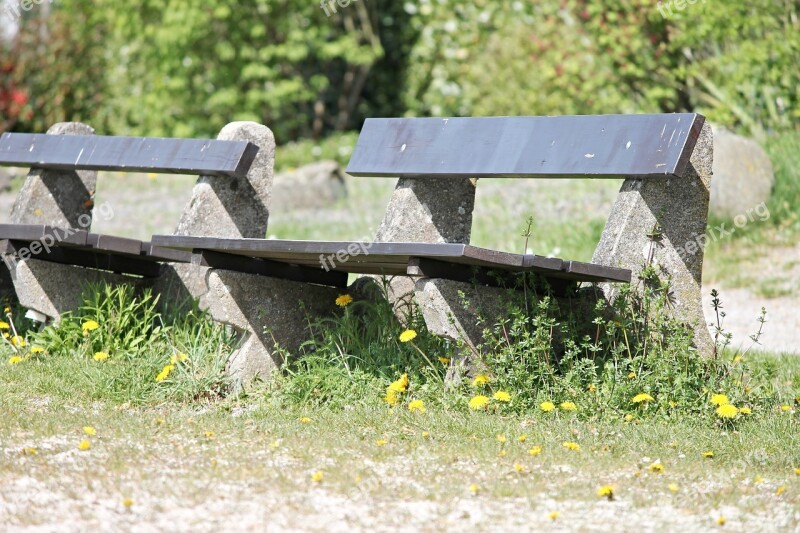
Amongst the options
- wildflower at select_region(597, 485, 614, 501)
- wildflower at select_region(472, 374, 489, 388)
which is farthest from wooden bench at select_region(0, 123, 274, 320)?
wildflower at select_region(597, 485, 614, 501)

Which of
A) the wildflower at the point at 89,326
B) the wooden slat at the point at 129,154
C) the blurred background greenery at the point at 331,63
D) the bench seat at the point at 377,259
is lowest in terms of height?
the blurred background greenery at the point at 331,63

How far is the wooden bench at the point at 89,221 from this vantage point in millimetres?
5211

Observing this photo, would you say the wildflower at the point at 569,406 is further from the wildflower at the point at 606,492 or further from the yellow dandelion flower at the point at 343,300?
the yellow dandelion flower at the point at 343,300

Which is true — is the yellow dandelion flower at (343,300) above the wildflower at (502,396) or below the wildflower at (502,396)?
above

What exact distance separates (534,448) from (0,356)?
9.18ft

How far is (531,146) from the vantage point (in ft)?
15.9

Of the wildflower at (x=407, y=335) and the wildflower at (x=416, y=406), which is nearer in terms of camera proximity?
the wildflower at (x=416, y=406)

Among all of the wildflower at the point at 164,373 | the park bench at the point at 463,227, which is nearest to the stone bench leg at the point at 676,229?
the park bench at the point at 463,227

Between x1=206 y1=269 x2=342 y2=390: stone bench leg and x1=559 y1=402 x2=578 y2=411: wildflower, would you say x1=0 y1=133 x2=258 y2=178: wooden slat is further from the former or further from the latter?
x1=559 y1=402 x2=578 y2=411: wildflower

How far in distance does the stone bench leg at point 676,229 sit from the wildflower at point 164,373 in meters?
2.01

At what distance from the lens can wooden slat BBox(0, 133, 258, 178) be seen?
539cm

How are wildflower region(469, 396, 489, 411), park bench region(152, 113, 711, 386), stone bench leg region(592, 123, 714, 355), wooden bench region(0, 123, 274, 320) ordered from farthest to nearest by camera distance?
wooden bench region(0, 123, 274, 320) → stone bench leg region(592, 123, 714, 355) → park bench region(152, 113, 711, 386) → wildflower region(469, 396, 489, 411)

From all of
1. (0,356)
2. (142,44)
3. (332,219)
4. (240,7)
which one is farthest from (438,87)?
(0,356)

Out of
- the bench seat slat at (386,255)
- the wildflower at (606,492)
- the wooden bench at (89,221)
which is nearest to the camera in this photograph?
the wildflower at (606,492)
